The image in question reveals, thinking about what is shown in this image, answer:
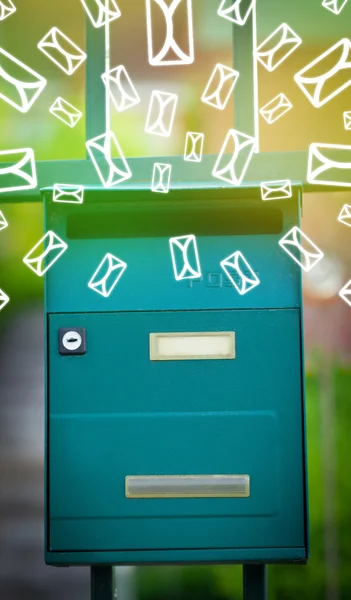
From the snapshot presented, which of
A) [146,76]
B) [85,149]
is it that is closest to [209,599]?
[85,149]

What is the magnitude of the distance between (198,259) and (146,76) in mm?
1154

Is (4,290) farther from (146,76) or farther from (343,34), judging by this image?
(343,34)

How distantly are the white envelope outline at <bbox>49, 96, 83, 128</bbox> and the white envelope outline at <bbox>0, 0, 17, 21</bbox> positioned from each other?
1.30ft

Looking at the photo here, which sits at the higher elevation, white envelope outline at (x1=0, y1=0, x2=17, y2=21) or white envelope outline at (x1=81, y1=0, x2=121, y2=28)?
white envelope outline at (x1=0, y1=0, x2=17, y2=21)

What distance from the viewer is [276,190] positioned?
182 cm

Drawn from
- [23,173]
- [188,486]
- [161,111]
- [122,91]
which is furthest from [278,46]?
[188,486]

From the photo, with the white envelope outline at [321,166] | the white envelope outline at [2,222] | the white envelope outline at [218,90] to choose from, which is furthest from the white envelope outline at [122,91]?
the white envelope outline at [321,166]

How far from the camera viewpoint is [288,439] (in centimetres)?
181

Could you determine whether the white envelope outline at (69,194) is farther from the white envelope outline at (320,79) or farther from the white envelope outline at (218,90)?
the white envelope outline at (320,79)

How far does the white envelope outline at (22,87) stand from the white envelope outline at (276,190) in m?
1.29

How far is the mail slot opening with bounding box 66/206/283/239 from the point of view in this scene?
187 cm

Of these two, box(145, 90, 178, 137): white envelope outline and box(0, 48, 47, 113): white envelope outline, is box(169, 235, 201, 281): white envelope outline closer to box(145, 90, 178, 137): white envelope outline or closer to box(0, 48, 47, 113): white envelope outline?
box(145, 90, 178, 137): white envelope outline

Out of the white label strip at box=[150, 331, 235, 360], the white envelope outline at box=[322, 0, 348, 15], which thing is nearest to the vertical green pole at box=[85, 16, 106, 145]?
the white envelope outline at box=[322, 0, 348, 15]

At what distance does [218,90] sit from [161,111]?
23 centimetres
